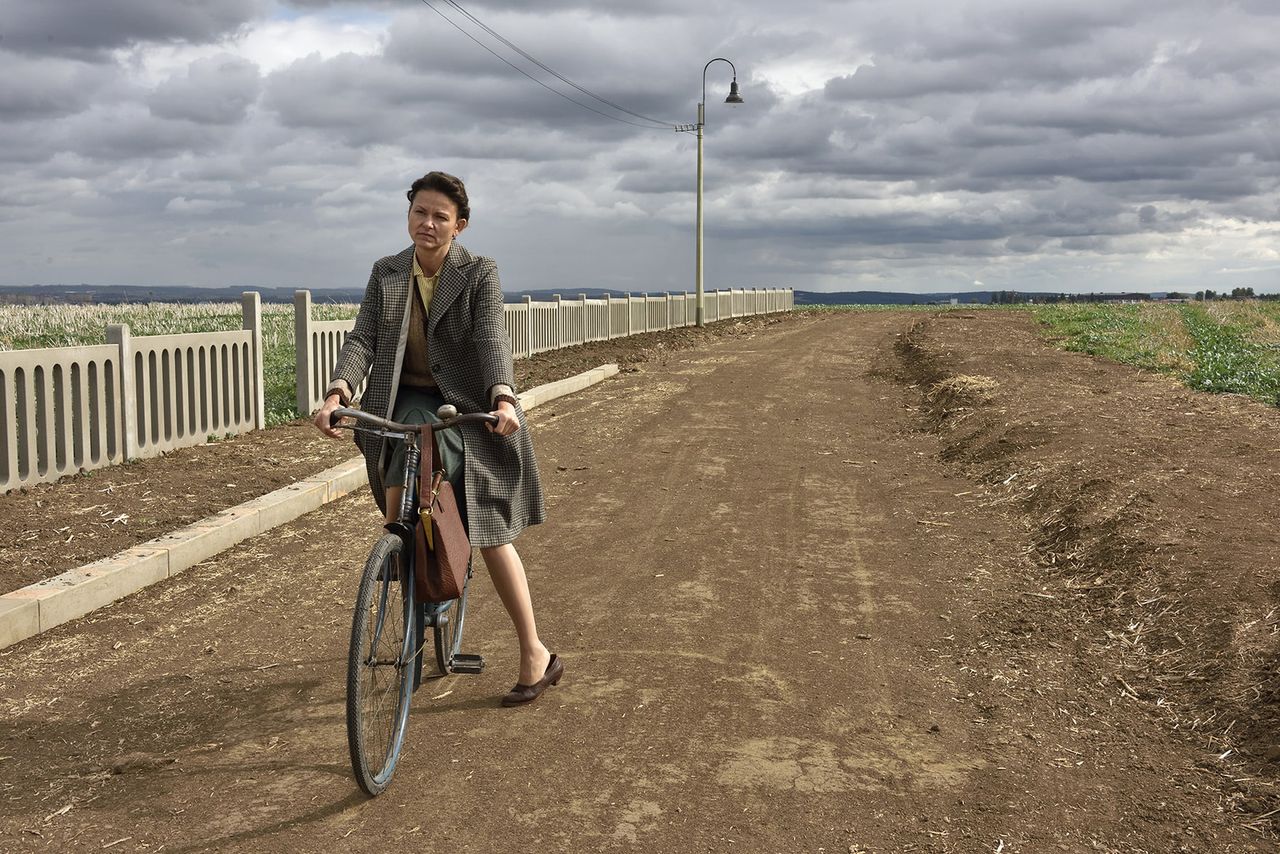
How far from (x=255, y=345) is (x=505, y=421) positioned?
29.3ft

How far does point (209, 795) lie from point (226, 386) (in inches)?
330

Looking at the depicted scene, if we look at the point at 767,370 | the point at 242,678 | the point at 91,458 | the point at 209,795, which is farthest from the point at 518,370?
the point at 209,795

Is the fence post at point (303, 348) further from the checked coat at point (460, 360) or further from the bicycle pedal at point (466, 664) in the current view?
the checked coat at point (460, 360)

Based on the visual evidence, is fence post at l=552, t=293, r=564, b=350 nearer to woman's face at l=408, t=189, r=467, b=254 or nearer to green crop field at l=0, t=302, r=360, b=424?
green crop field at l=0, t=302, r=360, b=424

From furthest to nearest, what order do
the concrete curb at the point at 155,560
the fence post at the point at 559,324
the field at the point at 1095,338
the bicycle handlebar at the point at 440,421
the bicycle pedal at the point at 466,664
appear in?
the fence post at the point at 559,324 → the field at the point at 1095,338 → the concrete curb at the point at 155,560 → the bicycle pedal at the point at 466,664 → the bicycle handlebar at the point at 440,421

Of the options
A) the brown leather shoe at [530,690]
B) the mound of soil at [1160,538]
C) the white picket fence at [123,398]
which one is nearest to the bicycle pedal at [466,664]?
the brown leather shoe at [530,690]

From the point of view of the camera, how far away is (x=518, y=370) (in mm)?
19406

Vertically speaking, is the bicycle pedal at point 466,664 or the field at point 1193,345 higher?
the field at point 1193,345

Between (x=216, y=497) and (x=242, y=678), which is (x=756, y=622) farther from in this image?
(x=216, y=497)

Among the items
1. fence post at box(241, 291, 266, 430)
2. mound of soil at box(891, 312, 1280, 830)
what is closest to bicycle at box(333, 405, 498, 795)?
mound of soil at box(891, 312, 1280, 830)

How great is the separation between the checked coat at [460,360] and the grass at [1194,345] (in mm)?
10672

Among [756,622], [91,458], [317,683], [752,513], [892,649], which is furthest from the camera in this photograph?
[91,458]

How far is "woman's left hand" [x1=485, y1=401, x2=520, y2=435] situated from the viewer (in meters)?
3.83

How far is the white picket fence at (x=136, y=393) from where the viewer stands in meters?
8.44
